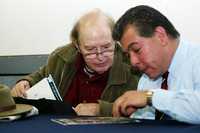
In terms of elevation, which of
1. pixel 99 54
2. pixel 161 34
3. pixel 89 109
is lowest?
pixel 89 109

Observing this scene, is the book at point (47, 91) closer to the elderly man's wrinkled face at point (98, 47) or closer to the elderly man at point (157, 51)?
the elderly man's wrinkled face at point (98, 47)

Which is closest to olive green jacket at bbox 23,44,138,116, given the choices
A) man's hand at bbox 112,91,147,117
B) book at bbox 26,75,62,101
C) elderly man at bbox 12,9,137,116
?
elderly man at bbox 12,9,137,116

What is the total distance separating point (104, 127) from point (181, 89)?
1.33ft

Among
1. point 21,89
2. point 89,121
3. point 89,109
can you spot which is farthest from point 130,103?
point 21,89

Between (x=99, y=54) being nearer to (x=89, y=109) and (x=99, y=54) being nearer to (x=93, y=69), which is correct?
(x=93, y=69)

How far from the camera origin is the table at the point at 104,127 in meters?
1.16

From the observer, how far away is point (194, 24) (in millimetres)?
2488

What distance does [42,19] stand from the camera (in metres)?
3.03

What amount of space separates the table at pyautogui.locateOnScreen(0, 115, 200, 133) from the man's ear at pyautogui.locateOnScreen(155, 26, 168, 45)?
0.41 meters

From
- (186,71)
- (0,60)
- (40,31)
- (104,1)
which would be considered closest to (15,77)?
(0,60)

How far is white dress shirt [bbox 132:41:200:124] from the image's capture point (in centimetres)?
126

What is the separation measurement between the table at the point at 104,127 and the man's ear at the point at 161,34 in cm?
41

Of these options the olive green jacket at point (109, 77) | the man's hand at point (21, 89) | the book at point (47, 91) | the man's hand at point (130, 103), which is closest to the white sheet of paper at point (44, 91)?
the book at point (47, 91)

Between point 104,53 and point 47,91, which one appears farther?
point 104,53
